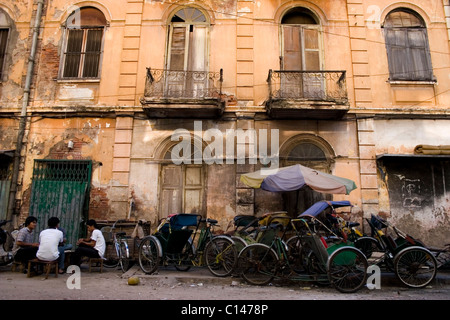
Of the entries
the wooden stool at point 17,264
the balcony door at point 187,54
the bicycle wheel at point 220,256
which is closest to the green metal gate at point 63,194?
the wooden stool at point 17,264

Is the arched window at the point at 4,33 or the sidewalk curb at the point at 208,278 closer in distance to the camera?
the sidewalk curb at the point at 208,278

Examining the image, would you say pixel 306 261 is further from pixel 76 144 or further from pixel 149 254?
pixel 76 144

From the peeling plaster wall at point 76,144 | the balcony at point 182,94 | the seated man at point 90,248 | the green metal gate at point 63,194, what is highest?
the balcony at point 182,94

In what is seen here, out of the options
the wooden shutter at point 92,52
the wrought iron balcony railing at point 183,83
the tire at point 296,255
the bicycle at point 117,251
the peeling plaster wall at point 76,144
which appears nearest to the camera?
the tire at point 296,255

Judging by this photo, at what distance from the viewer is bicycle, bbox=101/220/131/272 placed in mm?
6898

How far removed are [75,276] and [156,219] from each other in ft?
9.33

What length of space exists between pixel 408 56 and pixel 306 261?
7.47 meters

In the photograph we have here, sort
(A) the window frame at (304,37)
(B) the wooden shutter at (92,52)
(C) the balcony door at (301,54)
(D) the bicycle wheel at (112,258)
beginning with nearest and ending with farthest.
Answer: (D) the bicycle wheel at (112,258) → (C) the balcony door at (301,54) → (A) the window frame at (304,37) → (B) the wooden shutter at (92,52)

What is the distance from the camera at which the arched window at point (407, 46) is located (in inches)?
377

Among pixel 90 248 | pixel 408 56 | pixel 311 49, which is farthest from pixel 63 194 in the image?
pixel 408 56

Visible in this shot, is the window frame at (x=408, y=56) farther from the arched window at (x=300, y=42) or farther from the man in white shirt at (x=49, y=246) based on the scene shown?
the man in white shirt at (x=49, y=246)

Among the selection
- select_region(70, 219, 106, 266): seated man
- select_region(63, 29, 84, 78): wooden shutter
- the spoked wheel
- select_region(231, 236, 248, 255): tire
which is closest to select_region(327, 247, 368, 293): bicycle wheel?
select_region(231, 236, 248, 255): tire

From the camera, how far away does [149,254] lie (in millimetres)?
6465

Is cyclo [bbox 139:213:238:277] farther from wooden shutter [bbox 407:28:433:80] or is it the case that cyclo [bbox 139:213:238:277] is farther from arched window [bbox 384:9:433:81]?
wooden shutter [bbox 407:28:433:80]
